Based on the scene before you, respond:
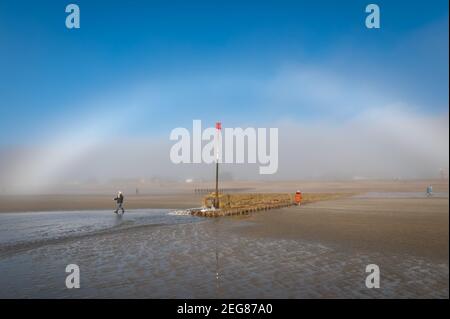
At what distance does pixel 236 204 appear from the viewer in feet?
124

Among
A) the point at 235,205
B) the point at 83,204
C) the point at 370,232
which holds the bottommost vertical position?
the point at 83,204

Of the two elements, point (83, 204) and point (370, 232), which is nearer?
point (370, 232)

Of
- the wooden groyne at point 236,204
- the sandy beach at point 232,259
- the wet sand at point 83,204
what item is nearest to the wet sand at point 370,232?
the sandy beach at point 232,259

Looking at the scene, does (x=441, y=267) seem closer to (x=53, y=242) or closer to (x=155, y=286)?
(x=155, y=286)

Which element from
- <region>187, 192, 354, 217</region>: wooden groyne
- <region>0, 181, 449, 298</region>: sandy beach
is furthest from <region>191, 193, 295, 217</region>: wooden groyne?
<region>0, 181, 449, 298</region>: sandy beach

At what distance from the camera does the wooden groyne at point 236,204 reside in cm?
2966

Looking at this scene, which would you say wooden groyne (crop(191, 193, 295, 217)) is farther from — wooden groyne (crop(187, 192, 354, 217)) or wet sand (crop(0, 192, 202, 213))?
wet sand (crop(0, 192, 202, 213))

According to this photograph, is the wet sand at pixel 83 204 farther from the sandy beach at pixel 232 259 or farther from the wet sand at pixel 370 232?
the wet sand at pixel 370 232

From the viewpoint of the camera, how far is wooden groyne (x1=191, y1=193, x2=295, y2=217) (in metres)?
29.7

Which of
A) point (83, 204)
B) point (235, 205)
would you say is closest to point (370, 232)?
point (235, 205)

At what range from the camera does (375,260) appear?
12344 millimetres

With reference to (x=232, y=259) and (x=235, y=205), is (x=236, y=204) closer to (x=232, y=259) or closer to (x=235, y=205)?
(x=235, y=205)
